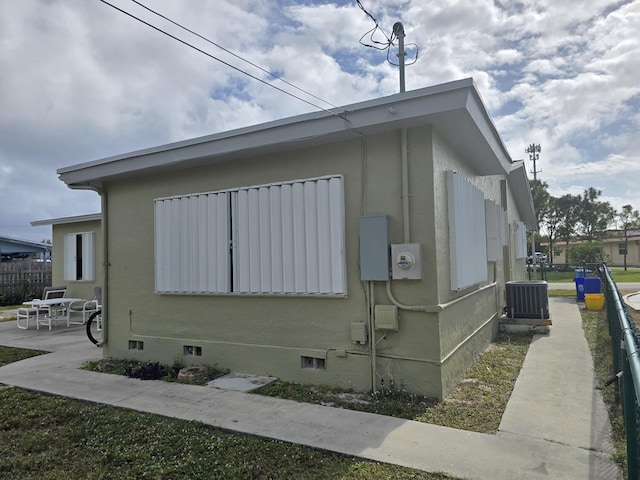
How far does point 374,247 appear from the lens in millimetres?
4457

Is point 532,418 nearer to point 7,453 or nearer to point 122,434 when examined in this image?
point 122,434

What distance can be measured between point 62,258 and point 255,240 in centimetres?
949

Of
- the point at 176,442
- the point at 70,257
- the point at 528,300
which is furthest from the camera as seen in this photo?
the point at 70,257

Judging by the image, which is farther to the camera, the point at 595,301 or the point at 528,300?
the point at 595,301

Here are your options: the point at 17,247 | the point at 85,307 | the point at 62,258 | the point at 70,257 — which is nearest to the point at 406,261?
the point at 85,307

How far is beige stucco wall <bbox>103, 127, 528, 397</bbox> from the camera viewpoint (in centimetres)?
438

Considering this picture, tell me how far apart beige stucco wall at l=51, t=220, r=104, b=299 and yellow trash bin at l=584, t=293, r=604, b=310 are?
1287 cm

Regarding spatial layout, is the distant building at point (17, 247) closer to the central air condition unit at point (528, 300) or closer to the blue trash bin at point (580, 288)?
the central air condition unit at point (528, 300)

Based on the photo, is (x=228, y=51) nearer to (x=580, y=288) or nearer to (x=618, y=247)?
(x=580, y=288)

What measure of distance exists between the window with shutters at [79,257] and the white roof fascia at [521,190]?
35.5 feet

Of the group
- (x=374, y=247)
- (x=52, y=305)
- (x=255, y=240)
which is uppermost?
(x=255, y=240)

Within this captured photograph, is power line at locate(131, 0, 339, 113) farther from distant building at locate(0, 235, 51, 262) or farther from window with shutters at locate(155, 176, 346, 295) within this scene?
distant building at locate(0, 235, 51, 262)

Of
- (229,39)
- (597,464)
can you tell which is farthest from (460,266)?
(229,39)

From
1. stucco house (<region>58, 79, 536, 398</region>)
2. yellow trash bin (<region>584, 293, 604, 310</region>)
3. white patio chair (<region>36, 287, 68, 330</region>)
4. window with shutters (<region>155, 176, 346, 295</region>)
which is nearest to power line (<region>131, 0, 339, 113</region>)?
stucco house (<region>58, 79, 536, 398</region>)
